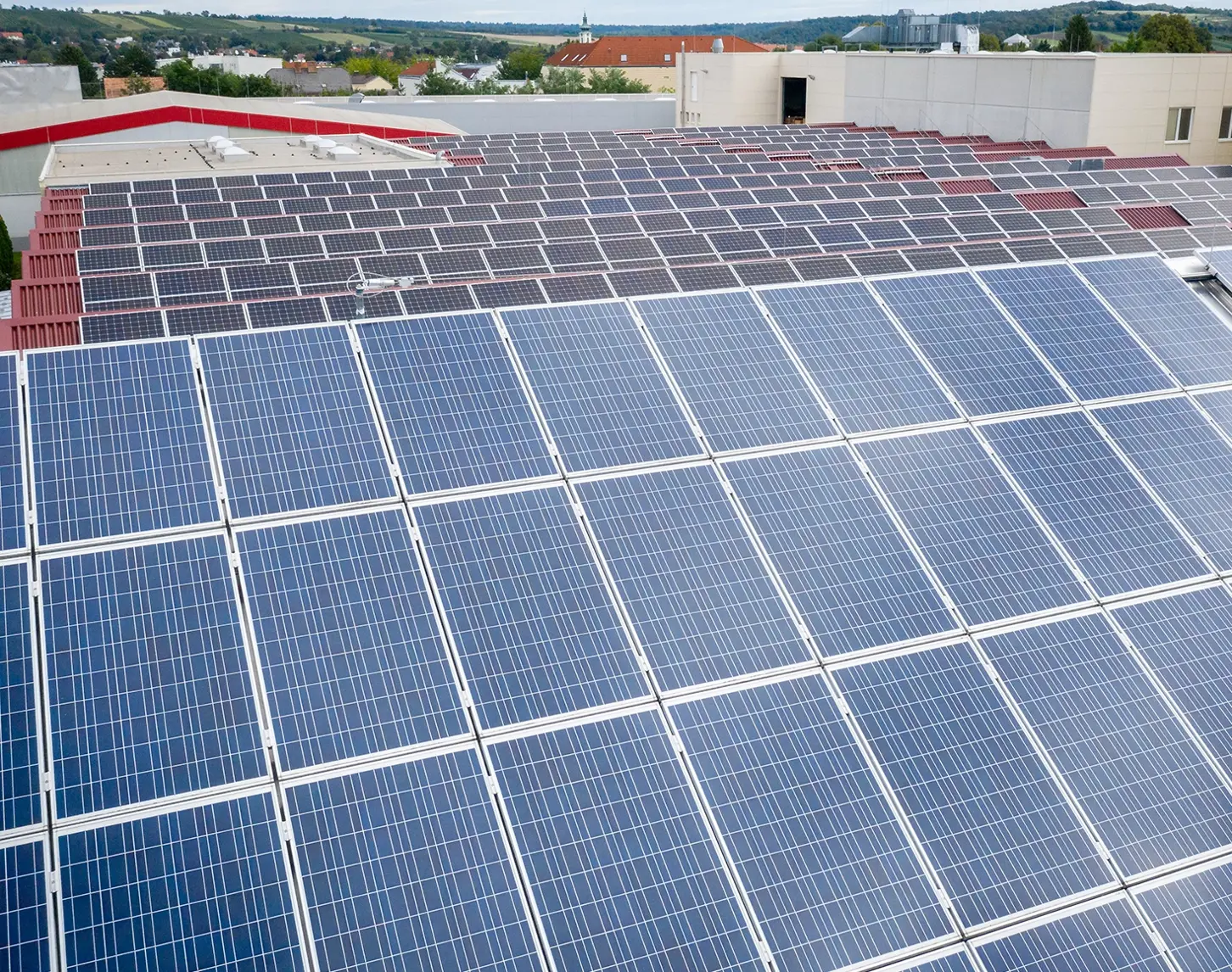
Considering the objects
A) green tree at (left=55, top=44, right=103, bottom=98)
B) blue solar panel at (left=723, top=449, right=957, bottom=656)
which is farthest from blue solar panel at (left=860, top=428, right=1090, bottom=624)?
green tree at (left=55, top=44, right=103, bottom=98)

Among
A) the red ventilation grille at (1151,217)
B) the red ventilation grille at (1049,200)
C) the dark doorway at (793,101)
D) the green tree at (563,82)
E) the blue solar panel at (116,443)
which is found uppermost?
the blue solar panel at (116,443)

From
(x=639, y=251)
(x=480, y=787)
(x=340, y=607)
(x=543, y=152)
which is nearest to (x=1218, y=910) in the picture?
(x=480, y=787)

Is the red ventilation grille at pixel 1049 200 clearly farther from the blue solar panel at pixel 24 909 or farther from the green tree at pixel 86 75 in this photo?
the green tree at pixel 86 75

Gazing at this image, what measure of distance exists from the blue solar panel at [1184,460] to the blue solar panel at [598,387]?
17.5ft

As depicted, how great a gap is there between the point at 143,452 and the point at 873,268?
42.9 ft

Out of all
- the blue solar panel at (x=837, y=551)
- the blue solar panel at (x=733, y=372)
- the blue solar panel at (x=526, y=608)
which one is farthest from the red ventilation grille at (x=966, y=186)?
the blue solar panel at (x=526, y=608)

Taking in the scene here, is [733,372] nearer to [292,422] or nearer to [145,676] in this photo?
[292,422]

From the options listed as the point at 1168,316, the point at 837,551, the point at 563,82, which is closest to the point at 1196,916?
the point at 837,551

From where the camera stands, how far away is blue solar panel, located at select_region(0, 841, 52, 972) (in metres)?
7.21

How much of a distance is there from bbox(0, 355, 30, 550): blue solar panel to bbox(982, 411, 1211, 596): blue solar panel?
979cm

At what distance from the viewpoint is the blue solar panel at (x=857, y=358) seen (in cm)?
1220

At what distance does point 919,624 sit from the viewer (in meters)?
10.5

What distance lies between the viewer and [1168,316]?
47.2ft

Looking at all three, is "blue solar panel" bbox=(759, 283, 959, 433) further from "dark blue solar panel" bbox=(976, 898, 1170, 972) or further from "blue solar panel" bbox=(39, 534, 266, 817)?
"blue solar panel" bbox=(39, 534, 266, 817)
